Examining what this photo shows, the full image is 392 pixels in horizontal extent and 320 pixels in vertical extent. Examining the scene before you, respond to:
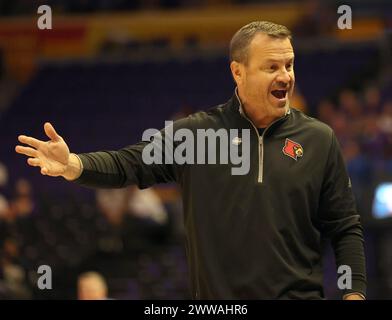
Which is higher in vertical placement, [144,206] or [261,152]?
[144,206]

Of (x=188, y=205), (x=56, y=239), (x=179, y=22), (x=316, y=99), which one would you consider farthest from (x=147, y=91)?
(x=188, y=205)

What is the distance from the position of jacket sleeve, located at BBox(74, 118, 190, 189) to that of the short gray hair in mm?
327

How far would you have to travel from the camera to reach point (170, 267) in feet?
31.0

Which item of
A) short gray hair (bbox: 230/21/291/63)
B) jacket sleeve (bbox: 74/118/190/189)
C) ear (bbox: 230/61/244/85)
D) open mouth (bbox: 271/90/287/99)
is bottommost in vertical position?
jacket sleeve (bbox: 74/118/190/189)

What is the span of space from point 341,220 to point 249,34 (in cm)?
78

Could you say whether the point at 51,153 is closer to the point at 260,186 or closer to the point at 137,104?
the point at 260,186

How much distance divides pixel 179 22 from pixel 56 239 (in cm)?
847

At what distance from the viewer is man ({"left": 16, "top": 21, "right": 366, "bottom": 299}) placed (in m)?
2.98

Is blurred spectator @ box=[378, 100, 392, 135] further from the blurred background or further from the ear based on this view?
the ear

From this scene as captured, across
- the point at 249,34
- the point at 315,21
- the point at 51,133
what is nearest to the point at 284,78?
the point at 249,34

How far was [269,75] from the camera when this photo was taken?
3119 mm

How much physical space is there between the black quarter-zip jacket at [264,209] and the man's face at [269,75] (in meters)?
0.07

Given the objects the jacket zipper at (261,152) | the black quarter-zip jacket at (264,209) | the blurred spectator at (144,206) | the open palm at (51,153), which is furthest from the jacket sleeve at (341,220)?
the blurred spectator at (144,206)

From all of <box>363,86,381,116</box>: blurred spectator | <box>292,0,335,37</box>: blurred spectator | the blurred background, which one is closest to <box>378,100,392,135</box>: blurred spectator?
the blurred background
